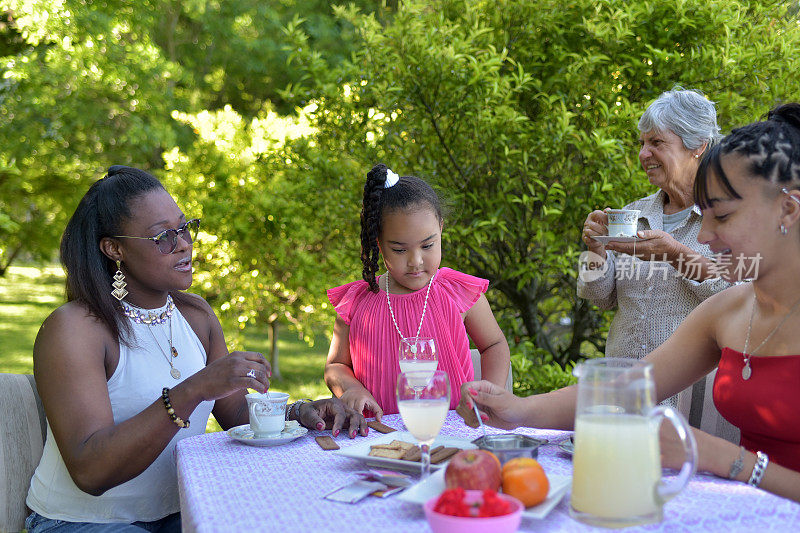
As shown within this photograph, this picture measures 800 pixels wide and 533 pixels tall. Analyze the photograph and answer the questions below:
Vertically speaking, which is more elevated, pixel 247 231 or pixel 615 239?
pixel 615 239

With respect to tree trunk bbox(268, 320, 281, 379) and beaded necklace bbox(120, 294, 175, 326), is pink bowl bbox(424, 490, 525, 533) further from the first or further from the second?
tree trunk bbox(268, 320, 281, 379)

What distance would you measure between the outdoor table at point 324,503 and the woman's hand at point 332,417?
21 centimetres

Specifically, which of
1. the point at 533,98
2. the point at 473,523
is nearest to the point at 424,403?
the point at 473,523

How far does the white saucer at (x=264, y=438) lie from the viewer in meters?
2.06

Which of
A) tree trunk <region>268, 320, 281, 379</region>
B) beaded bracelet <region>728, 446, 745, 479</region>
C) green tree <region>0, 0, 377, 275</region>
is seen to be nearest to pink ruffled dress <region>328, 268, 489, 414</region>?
beaded bracelet <region>728, 446, 745, 479</region>

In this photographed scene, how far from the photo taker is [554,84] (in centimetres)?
457

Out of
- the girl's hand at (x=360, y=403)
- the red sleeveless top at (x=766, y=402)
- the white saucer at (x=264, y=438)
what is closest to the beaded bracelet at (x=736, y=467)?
the red sleeveless top at (x=766, y=402)

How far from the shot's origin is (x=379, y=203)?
117 inches

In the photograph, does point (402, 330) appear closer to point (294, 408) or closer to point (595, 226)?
point (294, 408)

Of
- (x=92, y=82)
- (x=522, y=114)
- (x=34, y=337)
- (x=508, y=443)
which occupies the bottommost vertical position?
(x=34, y=337)

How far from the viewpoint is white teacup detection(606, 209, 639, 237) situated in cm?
294

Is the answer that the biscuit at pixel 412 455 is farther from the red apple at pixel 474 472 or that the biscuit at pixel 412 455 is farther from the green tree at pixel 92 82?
the green tree at pixel 92 82

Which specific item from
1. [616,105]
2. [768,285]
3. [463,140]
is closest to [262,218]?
[463,140]

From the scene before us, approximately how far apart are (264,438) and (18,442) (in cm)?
85
